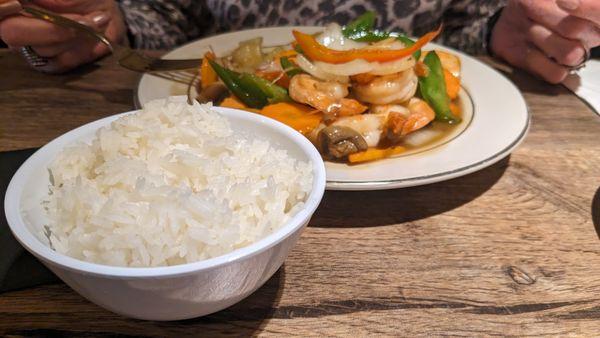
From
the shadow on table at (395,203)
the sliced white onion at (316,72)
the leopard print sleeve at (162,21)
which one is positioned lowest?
the leopard print sleeve at (162,21)

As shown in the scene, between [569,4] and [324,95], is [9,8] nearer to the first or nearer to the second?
[324,95]

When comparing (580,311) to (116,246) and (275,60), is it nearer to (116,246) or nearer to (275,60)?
(116,246)

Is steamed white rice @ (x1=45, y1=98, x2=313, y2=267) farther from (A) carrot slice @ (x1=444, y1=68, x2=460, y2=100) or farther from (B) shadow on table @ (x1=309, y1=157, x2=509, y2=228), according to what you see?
(A) carrot slice @ (x1=444, y1=68, x2=460, y2=100)

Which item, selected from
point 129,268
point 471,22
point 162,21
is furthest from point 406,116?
point 162,21

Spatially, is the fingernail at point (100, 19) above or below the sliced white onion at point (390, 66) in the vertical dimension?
below

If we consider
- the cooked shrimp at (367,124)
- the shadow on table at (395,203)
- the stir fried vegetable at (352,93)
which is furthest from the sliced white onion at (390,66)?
the shadow on table at (395,203)

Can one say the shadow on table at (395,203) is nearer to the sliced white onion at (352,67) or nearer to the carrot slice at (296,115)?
the carrot slice at (296,115)

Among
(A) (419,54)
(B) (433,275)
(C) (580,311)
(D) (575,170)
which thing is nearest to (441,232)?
(B) (433,275)

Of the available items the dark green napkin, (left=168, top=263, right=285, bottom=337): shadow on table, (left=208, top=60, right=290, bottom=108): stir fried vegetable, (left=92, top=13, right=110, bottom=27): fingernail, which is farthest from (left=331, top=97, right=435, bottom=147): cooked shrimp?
(left=92, top=13, right=110, bottom=27): fingernail
